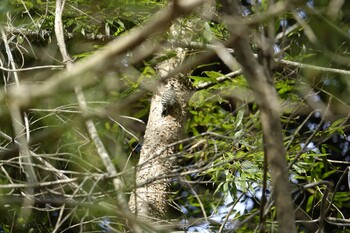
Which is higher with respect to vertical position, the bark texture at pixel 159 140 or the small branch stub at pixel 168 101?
the small branch stub at pixel 168 101

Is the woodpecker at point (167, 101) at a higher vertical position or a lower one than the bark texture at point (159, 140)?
higher

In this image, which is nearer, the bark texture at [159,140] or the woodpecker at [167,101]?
the bark texture at [159,140]

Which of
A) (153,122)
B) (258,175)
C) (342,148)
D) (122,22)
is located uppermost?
(122,22)

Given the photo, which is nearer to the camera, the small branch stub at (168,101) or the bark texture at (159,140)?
the bark texture at (159,140)

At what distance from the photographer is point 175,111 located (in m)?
2.44

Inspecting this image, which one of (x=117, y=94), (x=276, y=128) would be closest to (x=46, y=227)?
(x=117, y=94)

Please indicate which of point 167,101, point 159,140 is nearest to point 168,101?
point 167,101

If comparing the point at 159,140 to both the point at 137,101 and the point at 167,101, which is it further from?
the point at 137,101

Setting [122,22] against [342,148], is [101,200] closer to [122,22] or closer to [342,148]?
[122,22]

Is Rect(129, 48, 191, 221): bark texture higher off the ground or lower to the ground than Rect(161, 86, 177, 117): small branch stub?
lower

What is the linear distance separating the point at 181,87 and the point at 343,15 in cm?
66

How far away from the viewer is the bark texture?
2.20 m

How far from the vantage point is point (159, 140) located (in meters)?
2.36

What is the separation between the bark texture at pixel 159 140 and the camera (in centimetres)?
220
